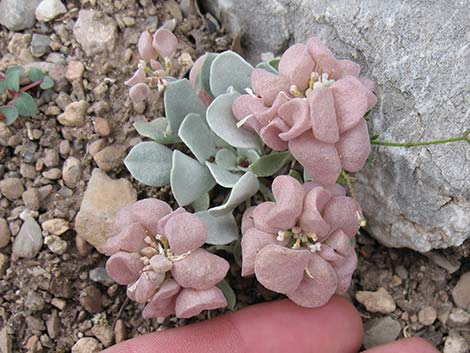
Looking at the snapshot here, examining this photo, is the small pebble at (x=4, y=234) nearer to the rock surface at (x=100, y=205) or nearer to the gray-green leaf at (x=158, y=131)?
the rock surface at (x=100, y=205)

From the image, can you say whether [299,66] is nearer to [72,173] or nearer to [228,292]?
[228,292]

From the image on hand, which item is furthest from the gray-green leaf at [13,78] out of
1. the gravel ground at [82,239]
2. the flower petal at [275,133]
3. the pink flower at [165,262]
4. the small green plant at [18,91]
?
the flower petal at [275,133]

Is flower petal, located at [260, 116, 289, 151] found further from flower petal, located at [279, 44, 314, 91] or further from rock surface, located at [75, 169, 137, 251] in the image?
rock surface, located at [75, 169, 137, 251]

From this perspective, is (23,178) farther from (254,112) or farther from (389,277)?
(389,277)

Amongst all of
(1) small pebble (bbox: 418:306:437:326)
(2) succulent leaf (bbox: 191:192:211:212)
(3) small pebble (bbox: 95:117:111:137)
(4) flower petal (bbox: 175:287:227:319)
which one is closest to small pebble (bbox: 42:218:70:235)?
(3) small pebble (bbox: 95:117:111:137)

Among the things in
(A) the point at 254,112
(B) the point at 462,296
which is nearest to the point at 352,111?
(A) the point at 254,112

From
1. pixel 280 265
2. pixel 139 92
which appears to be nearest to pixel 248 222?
pixel 280 265
